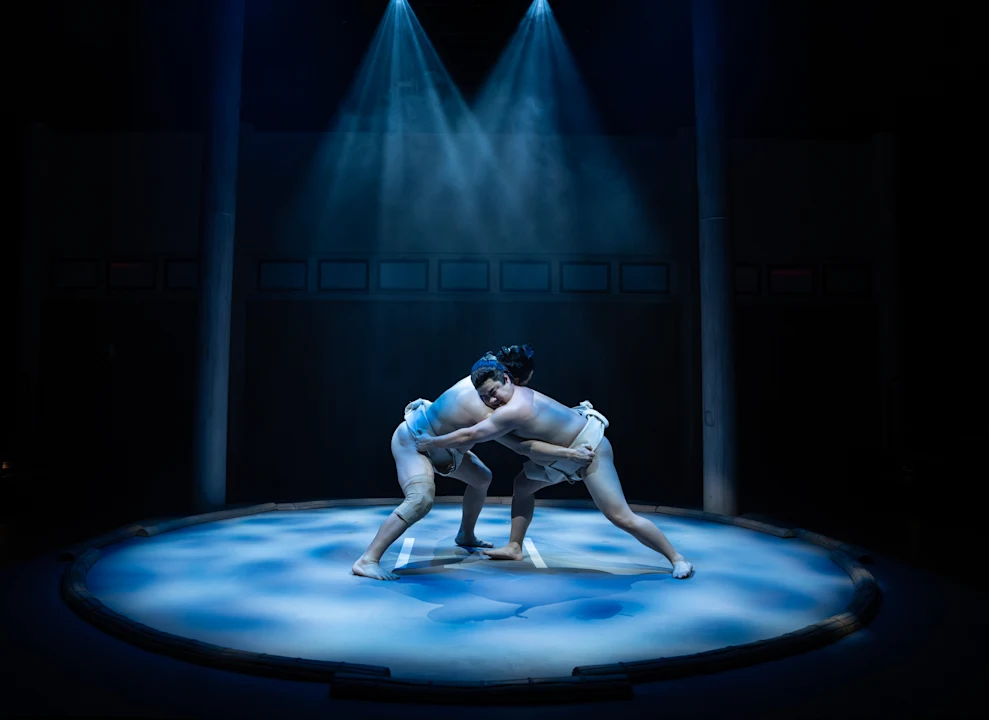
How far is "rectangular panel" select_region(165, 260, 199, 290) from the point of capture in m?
8.57

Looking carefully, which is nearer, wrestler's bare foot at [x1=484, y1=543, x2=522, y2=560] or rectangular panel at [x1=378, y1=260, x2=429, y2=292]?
wrestler's bare foot at [x1=484, y1=543, x2=522, y2=560]

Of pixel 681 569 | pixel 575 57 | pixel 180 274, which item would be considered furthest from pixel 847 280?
pixel 180 274

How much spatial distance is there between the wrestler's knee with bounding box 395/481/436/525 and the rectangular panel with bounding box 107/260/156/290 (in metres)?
5.91

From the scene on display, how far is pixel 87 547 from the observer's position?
4535 mm

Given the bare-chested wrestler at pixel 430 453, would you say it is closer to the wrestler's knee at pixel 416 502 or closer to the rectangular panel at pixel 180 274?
the wrestler's knee at pixel 416 502

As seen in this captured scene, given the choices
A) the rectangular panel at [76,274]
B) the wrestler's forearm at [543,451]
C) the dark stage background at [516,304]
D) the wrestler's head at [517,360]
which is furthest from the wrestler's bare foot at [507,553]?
the rectangular panel at [76,274]

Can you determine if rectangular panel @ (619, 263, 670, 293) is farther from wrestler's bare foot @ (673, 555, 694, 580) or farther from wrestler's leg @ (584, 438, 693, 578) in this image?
wrestler's bare foot @ (673, 555, 694, 580)

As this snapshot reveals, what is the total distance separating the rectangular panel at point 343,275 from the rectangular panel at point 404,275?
0.21 m

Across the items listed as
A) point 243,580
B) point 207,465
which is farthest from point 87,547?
point 207,465

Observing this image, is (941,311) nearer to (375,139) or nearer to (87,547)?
(375,139)

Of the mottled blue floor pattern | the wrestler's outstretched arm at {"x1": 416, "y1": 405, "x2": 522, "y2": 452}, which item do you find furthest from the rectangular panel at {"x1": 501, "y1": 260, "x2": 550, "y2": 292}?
the wrestler's outstretched arm at {"x1": 416, "y1": 405, "x2": 522, "y2": 452}

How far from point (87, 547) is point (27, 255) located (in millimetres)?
5323

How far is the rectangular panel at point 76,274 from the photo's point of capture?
8.57m

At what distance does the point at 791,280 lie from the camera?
8.88 meters
